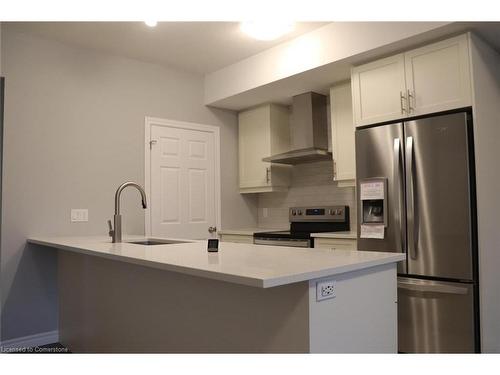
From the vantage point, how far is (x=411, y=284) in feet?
9.26

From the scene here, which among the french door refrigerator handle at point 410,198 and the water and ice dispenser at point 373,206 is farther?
the water and ice dispenser at point 373,206

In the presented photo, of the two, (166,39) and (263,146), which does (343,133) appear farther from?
(166,39)

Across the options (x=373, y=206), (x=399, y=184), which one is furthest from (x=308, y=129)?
(x=399, y=184)

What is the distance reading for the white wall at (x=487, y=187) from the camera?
2.60 m

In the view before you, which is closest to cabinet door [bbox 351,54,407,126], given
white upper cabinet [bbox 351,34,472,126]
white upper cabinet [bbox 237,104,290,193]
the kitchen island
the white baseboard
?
white upper cabinet [bbox 351,34,472,126]

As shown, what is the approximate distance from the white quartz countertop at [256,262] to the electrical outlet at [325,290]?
5 centimetres

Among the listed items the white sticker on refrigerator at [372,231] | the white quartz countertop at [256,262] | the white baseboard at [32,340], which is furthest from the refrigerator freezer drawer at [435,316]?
the white baseboard at [32,340]

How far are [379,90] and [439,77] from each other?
0.45 metres

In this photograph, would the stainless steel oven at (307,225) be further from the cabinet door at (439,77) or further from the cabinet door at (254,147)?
the cabinet door at (439,77)

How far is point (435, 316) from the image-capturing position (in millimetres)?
2727

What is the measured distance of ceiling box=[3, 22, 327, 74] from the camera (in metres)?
3.29

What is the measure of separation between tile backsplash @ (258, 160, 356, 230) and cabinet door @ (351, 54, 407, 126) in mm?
1038

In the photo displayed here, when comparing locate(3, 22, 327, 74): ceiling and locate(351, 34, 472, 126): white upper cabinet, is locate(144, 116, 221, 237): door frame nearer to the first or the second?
locate(3, 22, 327, 74): ceiling
